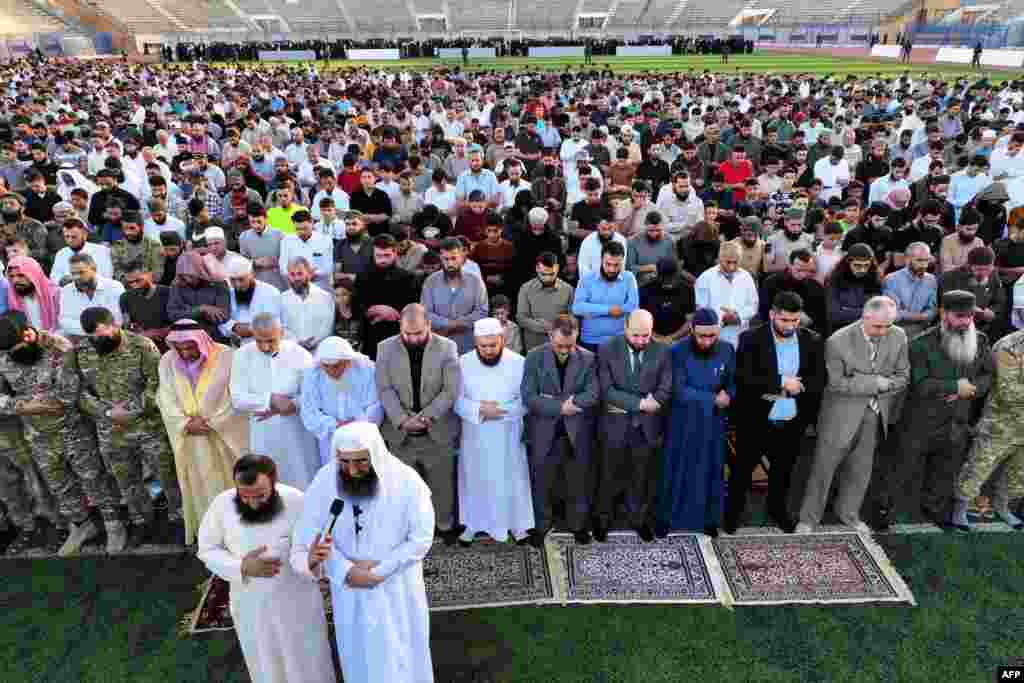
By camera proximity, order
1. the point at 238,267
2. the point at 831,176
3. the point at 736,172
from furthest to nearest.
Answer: the point at 831,176, the point at 736,172, the point at 238,267

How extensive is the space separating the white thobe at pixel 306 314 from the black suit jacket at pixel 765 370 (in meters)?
3.44

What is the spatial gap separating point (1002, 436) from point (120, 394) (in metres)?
6.39

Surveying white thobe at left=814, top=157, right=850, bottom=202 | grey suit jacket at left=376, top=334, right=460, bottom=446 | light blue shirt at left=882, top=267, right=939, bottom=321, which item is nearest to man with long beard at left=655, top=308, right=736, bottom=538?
grey suit jacket at left=376, top=334, right=460, bottom=446

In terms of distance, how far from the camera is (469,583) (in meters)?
4.83

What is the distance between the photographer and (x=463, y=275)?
5.96 m

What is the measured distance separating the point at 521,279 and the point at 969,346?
4039 millimetres

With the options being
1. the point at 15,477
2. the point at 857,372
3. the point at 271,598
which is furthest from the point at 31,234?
the point at 857,372

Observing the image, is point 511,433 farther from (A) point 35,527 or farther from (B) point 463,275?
(A) point 35,527

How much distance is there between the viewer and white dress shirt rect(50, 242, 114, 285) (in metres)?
6.81

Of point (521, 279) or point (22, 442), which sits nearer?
point (22, 442)

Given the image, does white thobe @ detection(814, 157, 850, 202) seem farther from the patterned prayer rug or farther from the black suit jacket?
the patterned prayer rug

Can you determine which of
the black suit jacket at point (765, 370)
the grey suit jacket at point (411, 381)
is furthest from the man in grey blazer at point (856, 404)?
the grey suit jacket at point (411, 381)

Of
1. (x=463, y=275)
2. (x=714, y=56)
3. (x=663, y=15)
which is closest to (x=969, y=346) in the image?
(x=463, y=275)

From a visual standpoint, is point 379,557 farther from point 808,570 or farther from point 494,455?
point 808,570
